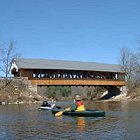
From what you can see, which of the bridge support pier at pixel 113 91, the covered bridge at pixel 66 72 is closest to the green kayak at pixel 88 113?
the covered bridge at pixel 66 72

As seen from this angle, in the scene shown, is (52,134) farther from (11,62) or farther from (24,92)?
(11,62)

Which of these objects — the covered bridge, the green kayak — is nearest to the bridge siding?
the covered bridge

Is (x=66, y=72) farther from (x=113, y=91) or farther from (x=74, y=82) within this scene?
(x=113, y=91)

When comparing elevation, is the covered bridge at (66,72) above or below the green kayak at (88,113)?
above

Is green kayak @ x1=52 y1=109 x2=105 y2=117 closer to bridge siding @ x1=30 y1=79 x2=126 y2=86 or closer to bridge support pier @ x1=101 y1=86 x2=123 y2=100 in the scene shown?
bridge siding @ x1=30 y1=79 x2=126 y2=86

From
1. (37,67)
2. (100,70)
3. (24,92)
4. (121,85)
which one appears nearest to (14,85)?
(24,92)

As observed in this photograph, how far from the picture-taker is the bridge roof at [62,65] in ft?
238

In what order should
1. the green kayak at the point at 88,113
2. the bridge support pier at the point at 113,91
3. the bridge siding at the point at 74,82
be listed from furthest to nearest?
1. the bridge support pier at the point at 113,91
2. the bridge siding at the point at 74,82
3. the green kayak at the point at 88,113

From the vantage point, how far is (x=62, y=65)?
7869cm

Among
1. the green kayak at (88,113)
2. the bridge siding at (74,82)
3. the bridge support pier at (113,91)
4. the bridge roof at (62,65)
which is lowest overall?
the green kayak at (88,113)

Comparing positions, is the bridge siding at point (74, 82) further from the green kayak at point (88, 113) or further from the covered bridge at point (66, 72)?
the green kayak at point (88, 113)

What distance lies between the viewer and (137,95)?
7862cm

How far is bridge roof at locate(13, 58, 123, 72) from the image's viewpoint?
72.7 meters

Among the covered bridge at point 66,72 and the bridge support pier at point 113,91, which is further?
the bridge support pier at point 113,91
